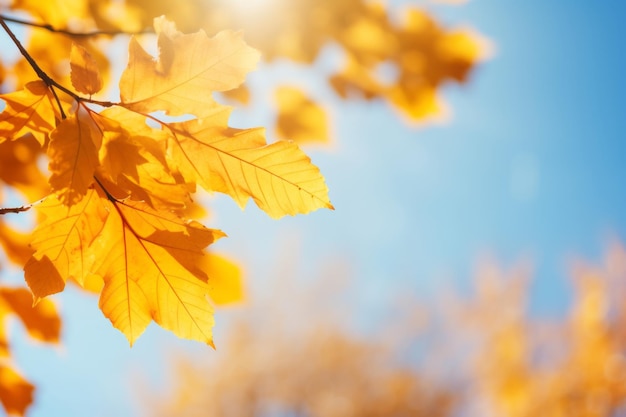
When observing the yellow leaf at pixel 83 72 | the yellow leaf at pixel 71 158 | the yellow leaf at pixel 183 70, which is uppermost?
the yellow leaf at pixel 183 70

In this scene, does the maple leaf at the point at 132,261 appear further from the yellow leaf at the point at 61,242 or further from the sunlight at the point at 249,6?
the sunlight at the point at 249,6

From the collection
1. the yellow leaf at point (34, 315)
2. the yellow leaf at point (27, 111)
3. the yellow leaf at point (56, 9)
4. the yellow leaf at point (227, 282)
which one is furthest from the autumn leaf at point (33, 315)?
the yellow leaf at point (27, 111)

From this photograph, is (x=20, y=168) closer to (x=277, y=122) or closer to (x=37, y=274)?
(x=37, y=274)

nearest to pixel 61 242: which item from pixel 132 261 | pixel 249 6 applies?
pixel 132 261

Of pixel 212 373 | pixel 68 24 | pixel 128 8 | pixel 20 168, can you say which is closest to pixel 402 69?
pixel 128 8

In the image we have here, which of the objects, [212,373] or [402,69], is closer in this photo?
[402,69]

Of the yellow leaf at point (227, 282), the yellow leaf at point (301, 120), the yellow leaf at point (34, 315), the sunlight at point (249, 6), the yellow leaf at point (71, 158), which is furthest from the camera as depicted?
the yellow leaf at point (301, 120)
